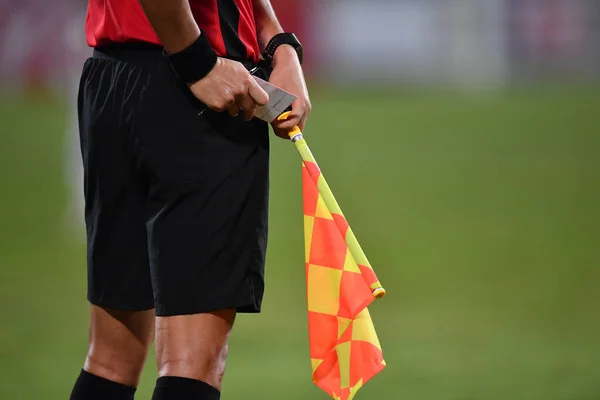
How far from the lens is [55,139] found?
1136 centimetres

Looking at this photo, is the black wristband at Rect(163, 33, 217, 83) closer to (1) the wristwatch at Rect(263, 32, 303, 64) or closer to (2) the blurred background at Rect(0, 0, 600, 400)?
(1) the wristwatch at Rect(263, 32, 303, 64)

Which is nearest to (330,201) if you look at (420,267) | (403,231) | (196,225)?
(196,225)

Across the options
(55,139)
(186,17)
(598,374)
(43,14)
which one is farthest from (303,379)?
(55,139)

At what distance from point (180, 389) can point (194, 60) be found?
0.58 m

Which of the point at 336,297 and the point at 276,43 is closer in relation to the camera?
the point at 336,297

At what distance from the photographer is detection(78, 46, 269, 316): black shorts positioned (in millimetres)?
1923

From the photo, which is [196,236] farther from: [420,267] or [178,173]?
[420,267]

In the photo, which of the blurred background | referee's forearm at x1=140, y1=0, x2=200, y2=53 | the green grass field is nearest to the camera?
referee's forearm at x1=140, y1=0, x2=200, y2=53

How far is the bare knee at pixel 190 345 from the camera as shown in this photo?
1912 mm

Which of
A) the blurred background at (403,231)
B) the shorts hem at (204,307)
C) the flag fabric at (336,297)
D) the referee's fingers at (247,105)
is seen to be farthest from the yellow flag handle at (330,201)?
the blurred background at (403,231)

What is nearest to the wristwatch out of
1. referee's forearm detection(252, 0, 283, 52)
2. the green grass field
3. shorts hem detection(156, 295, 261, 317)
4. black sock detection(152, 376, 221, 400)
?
referee's forearm detection(252, 0, 283, 52)

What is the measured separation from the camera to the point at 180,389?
1.89 meters

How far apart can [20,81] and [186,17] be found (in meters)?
14.2

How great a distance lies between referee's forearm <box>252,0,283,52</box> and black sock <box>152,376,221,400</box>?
75 cm
